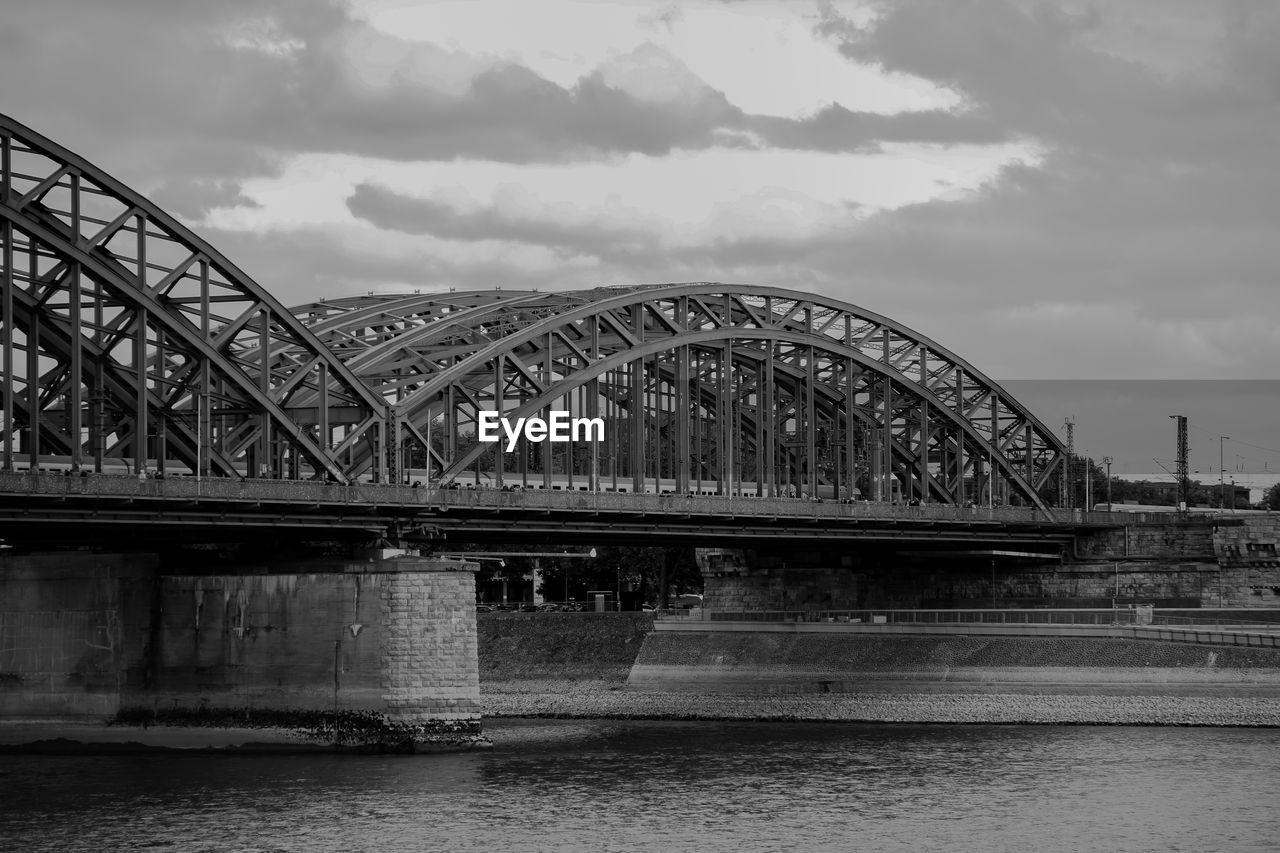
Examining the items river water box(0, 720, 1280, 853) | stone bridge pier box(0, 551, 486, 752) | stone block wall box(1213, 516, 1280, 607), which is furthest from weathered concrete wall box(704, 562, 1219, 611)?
stone bridge pier box(0, 551, 486, 752)

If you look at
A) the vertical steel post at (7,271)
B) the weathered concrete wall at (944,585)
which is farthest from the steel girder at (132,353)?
the weathered concrete wall at (944,585)

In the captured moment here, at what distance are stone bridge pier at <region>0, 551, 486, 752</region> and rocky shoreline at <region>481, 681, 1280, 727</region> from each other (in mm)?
26295

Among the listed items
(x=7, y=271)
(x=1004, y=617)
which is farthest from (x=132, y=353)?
(x=1004, y=617)

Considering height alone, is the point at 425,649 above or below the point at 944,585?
below

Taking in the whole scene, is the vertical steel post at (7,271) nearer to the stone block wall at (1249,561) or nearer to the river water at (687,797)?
the river water at (687,797)

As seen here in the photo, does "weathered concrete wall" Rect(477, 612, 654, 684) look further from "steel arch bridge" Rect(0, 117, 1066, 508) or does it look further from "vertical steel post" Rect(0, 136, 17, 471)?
"vertical steel post" Rect(0, 136, 17, 471)

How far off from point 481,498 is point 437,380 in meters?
12.1

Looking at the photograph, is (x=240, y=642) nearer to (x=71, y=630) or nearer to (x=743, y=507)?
(x=71, y=630)

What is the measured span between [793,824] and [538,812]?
8433mm

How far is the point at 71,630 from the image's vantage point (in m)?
93.0

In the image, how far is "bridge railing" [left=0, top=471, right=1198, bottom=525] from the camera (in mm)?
79750

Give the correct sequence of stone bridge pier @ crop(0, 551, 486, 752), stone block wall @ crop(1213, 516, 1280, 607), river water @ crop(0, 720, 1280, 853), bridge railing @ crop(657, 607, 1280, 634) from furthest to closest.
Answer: stone block wall @ crop(1213, 516, 1280, 607) → bridge railing @ crop(657, 607, 1280, 634) → stone bridge pier @ crop(0, 551, 486, 752) → river water @ crop(0, 720, 1280, 853)

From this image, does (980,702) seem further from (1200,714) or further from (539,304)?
(539,304)

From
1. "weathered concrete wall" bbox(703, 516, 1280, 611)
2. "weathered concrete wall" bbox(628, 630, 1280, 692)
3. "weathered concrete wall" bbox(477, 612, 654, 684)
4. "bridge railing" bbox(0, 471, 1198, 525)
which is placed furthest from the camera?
"weathered concrete wall" bbox(477, 612, 654, 684)
